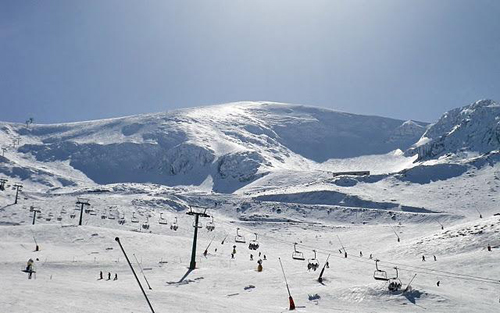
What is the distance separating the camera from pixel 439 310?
22969mm

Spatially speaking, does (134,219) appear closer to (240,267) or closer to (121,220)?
(121,220)

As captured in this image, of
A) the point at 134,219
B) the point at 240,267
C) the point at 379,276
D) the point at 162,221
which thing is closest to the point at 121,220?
the point at 134,219

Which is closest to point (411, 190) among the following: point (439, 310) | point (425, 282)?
point (425, 282)

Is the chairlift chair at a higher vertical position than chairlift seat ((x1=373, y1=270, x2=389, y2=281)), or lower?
higher

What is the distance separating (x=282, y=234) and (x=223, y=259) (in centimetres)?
4168

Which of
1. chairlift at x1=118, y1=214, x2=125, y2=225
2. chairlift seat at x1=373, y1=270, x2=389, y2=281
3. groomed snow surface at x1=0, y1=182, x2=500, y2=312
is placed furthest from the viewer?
chairlift at x1=118, y1=214, x2=125, y2=225

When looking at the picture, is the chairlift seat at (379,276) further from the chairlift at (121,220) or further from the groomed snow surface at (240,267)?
the chairlift at (121,220)

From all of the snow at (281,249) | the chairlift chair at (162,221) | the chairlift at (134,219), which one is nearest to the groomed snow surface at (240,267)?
the snow at (281,249)

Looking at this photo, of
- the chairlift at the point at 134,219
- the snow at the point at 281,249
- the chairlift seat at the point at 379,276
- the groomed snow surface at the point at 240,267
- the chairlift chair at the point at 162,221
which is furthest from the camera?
the chairlift at the point at 134,219

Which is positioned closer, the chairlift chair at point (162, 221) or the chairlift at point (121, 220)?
the chairlift at point (121, 220)

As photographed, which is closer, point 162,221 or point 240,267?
point 240,267

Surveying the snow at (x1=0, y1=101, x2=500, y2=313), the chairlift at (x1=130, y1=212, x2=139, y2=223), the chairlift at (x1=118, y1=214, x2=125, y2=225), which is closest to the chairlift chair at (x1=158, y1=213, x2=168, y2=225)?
the snow at (x1=0, y1=101, x2=500, y2=313)

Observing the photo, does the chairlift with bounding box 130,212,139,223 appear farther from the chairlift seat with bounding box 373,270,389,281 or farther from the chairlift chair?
the chairlift seat with bounding box 373,270,389,281

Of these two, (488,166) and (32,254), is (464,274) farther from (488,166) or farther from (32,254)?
(488,166)
